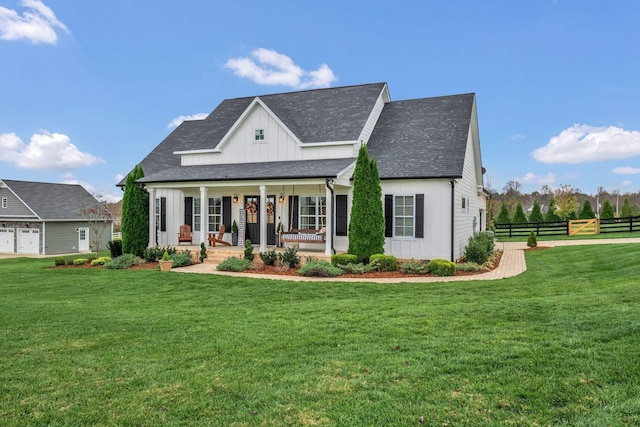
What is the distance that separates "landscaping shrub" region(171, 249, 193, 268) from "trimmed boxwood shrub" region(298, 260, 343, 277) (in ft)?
16.1

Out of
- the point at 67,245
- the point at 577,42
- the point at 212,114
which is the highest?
the point at 577,42

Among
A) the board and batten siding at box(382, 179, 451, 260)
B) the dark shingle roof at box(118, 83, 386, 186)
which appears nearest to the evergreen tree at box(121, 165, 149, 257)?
the dark shingle roof at box(118, 83, 386, 186)

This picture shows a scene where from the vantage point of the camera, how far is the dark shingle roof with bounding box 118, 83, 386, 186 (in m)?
16.9


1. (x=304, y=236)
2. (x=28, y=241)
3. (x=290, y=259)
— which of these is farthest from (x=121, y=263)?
(x=28, y=241)

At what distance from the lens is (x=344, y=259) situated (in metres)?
13.1

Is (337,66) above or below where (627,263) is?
above

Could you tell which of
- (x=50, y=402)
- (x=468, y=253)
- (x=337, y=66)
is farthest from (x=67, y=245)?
(x=50, y=402)

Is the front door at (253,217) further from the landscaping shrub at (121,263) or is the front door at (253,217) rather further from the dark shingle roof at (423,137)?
the dark shingle roof at (423,137)

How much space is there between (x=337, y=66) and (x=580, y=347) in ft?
68.4

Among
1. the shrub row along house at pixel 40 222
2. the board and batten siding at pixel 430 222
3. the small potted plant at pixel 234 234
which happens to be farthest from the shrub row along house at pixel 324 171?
the shrub row along house at pixel 40 222

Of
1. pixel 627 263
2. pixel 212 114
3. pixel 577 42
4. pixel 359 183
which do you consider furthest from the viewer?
pixel 212 114

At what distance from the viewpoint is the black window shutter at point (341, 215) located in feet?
50.4

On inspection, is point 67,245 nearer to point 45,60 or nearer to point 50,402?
point 45,60

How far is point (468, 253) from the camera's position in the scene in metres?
14.2
